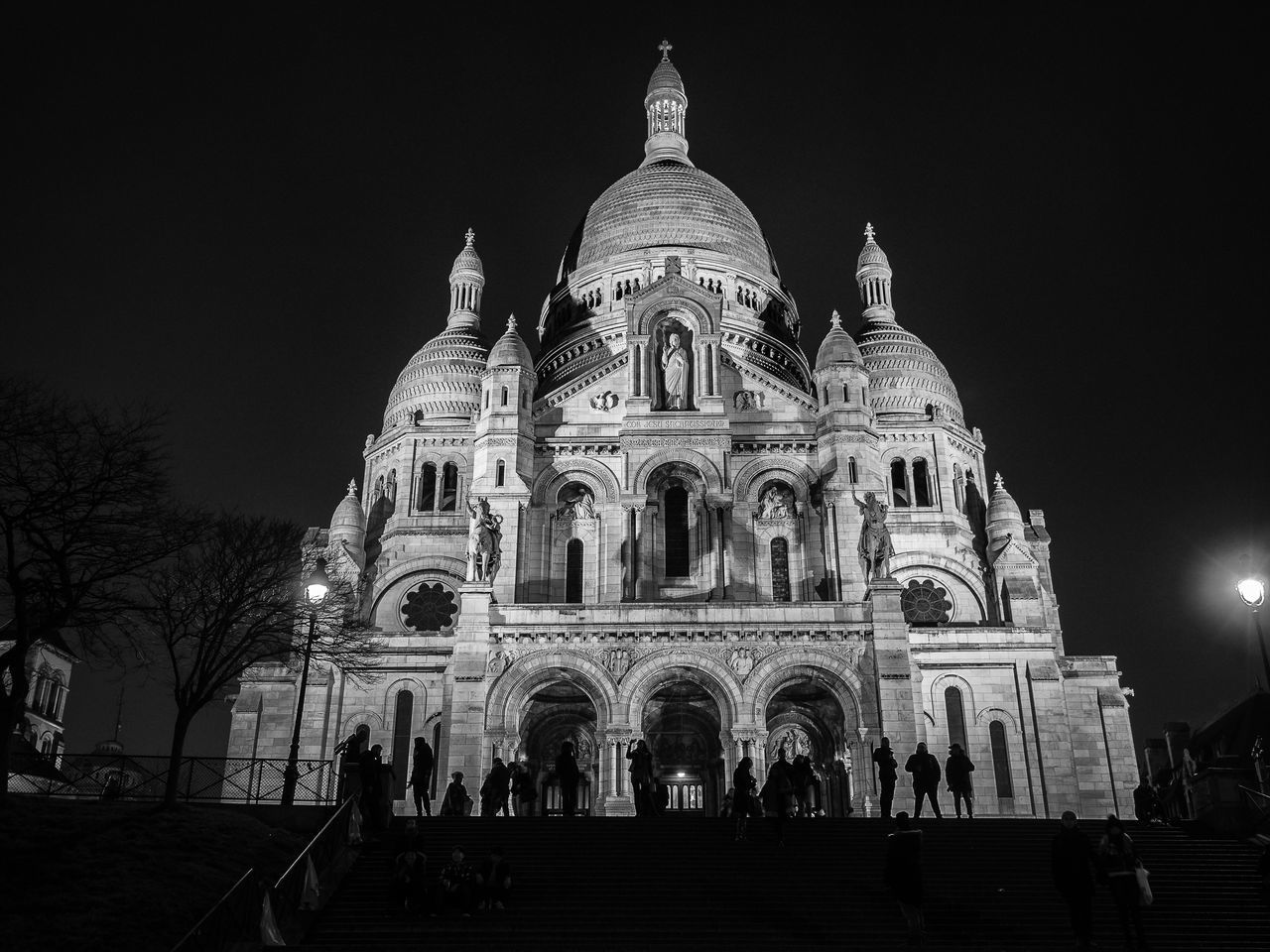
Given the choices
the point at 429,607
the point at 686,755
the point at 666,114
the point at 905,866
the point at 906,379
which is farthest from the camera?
the point at 666,114

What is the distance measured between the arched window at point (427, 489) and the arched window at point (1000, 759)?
1030 inches

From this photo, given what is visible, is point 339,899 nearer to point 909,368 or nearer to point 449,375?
point 449,375

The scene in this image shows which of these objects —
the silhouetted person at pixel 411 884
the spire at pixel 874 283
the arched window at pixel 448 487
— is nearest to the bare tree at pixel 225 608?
the silhouetted person at pixel 411 884

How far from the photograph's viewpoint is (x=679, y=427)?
46562 mm

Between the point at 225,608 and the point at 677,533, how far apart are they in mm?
18597

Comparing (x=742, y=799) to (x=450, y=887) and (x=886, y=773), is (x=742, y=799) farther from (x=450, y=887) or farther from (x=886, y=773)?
(x=450, y=887)

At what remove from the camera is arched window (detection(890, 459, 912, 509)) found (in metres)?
61.1

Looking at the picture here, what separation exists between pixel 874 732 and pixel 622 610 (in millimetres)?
8348

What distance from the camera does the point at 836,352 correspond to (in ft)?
163

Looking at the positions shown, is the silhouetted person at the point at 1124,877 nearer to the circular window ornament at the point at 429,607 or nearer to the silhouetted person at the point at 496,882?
the silhouetted person at the point at 496,882

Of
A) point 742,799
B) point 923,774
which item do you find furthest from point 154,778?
Answer: point 923,774

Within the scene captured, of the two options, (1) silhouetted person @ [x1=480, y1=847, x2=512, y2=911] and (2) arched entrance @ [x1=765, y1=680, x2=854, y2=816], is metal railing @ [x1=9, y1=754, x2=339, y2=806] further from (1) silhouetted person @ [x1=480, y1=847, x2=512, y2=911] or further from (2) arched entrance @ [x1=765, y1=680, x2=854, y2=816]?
(2) arched entrance @ [x1=765, y1=680, x2=854, y2=816]

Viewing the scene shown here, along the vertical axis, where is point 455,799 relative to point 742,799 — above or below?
above

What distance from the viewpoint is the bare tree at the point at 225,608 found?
30141 mm
